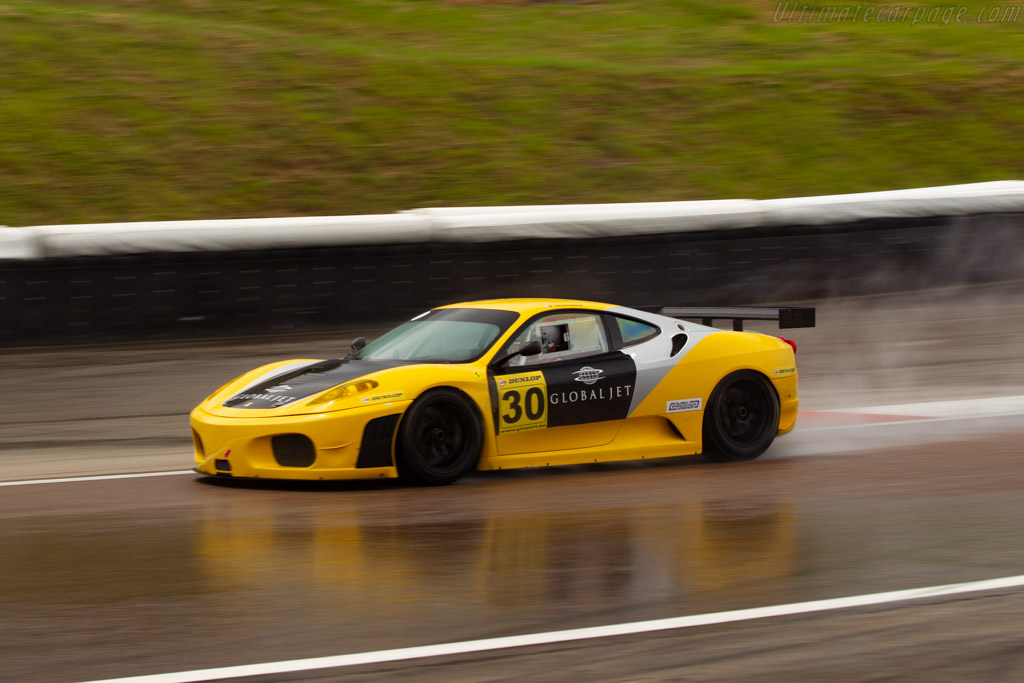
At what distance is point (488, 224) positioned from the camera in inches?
538

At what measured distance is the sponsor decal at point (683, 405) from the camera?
27.4 ft

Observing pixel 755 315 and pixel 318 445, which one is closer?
pixel 318 445

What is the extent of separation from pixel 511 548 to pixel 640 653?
1627mm

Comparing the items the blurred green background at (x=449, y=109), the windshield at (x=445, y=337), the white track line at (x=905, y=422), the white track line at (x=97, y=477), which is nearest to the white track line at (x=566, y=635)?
the windshield at (x=445, y=337)

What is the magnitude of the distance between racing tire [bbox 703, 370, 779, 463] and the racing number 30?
1.28 meters

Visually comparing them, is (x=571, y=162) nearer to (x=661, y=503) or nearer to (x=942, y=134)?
(x=942, y=134)

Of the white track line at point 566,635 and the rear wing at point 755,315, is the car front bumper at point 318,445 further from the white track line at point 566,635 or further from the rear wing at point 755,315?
the white track line at point 566,635

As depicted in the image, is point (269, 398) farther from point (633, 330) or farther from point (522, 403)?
point (633, 330)

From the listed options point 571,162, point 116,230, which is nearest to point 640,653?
point 116,230

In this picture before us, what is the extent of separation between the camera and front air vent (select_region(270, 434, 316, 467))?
285 inches

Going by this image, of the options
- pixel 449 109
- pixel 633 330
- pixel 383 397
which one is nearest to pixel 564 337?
pixel 633 330

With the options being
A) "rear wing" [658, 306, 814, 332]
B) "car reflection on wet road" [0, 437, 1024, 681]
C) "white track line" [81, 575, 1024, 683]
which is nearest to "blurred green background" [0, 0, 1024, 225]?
"rear wing" [658, 306, 814, 332]

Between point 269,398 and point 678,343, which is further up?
point 678,343

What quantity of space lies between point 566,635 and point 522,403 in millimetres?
3381
